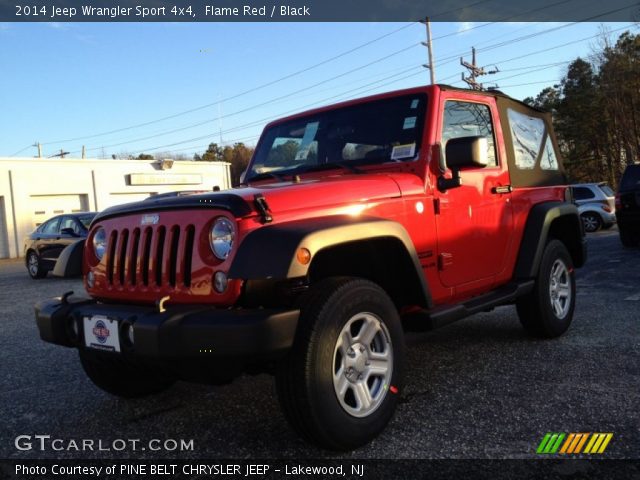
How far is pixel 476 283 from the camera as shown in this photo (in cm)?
393

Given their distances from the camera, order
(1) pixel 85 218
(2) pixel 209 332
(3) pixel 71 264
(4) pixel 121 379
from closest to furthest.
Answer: (2) pixel 209 332 < (3) pixel 71 264 < (4) pixel 121 379 < (1) pixel 85 218

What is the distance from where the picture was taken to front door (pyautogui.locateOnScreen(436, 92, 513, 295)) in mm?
3662

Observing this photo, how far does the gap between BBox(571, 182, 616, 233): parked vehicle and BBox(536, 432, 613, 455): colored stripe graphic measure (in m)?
15.9

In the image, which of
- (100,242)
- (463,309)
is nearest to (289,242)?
(100,242)

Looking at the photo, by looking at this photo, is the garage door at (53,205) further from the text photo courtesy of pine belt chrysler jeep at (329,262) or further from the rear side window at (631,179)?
the text photo courtesy of pine belt chrysler jeep at (329,262)

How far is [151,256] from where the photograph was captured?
2910 mm

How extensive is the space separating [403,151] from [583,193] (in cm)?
1603

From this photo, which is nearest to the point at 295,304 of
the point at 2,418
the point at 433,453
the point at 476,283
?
the point at 433,453

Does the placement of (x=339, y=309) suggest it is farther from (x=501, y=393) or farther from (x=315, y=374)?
(x=501, y=393)

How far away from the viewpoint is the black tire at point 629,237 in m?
11.4

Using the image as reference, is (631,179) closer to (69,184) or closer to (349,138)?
(349,138)

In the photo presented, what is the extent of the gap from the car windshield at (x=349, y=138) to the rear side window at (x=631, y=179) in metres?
9.16

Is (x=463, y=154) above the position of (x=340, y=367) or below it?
above

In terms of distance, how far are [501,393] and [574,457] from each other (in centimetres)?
87
